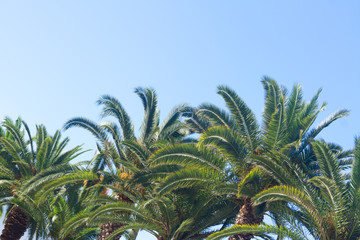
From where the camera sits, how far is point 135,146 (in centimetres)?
1889

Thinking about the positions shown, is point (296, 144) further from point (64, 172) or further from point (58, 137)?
point (58, 137)

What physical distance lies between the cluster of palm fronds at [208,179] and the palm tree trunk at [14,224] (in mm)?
48

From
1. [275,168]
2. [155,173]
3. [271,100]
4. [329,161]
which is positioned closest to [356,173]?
[329,161]

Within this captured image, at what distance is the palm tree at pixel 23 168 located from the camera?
21.4 m

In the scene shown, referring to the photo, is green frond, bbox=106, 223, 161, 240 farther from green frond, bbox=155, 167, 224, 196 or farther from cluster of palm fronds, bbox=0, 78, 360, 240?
green frond, bbox=155, 167, 224, 196

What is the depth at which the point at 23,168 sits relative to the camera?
23.2m

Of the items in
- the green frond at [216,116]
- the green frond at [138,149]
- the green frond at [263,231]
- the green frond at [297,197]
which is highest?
the green frond at [216,116]

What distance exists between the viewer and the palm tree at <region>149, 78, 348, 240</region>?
52.0 feet

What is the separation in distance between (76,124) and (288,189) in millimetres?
11960

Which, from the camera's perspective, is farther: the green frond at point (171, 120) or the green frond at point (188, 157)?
the green frond at point (171, 120)

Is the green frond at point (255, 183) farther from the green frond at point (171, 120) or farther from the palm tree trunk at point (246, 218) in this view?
the green frond at point (171, 120)

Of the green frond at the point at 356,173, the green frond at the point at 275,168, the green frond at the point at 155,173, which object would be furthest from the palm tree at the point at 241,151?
the green frond at the point at 356,173

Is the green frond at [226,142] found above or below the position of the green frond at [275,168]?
above

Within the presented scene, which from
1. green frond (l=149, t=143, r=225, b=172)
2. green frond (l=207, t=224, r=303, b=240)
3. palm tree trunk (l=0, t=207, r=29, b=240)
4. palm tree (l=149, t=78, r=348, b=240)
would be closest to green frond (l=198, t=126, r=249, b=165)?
palm tree (l=149, t=78, r=348, b=240)
